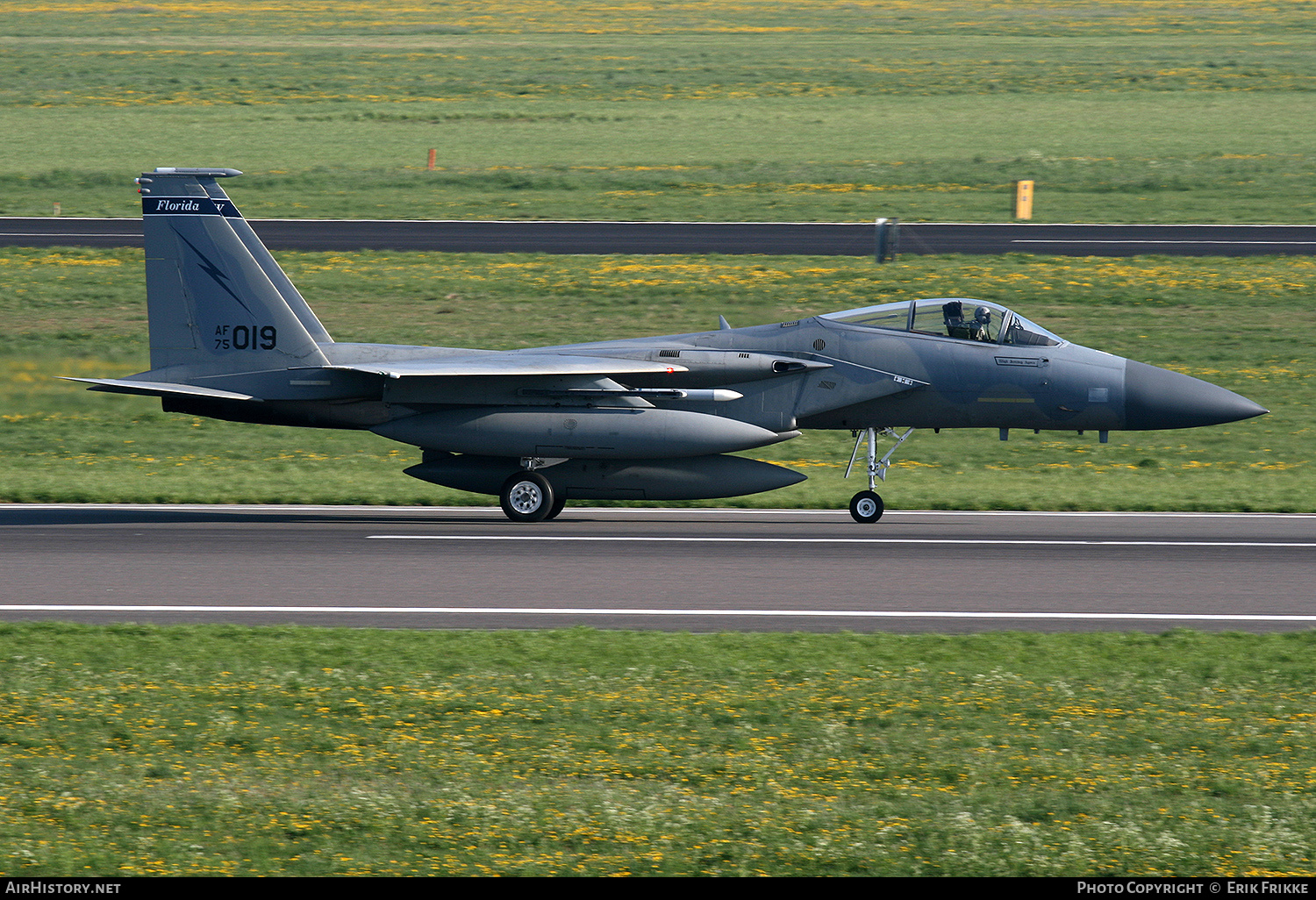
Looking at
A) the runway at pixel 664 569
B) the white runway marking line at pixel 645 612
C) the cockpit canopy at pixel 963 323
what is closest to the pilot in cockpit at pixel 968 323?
the cockpit canopy at pixel 963 323

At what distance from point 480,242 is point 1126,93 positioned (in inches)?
1821

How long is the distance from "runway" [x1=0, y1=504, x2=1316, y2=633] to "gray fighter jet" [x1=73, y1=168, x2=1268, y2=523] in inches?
33.5

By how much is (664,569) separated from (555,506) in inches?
159

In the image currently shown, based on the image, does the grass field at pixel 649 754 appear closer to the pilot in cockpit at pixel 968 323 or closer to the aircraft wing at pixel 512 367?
the aircraft wing at pixel 512 367

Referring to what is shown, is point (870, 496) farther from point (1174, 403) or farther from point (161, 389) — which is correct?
point (161, 389)

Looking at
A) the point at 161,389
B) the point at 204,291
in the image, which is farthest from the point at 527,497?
the point at 204,291

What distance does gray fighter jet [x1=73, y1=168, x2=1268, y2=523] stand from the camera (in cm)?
1886

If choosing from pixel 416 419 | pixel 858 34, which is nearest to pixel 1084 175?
pixel 416 419

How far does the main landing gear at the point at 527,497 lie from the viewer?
765 inches

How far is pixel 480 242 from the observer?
128 feet

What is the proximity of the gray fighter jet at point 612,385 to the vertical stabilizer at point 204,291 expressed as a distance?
0.9 inches

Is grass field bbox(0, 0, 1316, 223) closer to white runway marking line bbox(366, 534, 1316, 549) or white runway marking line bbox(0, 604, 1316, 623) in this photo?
white runway marking line bbox(366, 534, 1316, 549)

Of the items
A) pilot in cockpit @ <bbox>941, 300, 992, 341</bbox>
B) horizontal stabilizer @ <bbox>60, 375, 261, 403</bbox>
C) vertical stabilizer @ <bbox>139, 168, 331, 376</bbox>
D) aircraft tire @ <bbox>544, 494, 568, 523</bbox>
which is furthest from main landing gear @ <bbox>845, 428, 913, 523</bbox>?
horizontal stabilizer @ <bbox>60, 375, 261, 403</bbox>

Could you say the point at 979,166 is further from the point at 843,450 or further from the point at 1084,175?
the point at 843,450
